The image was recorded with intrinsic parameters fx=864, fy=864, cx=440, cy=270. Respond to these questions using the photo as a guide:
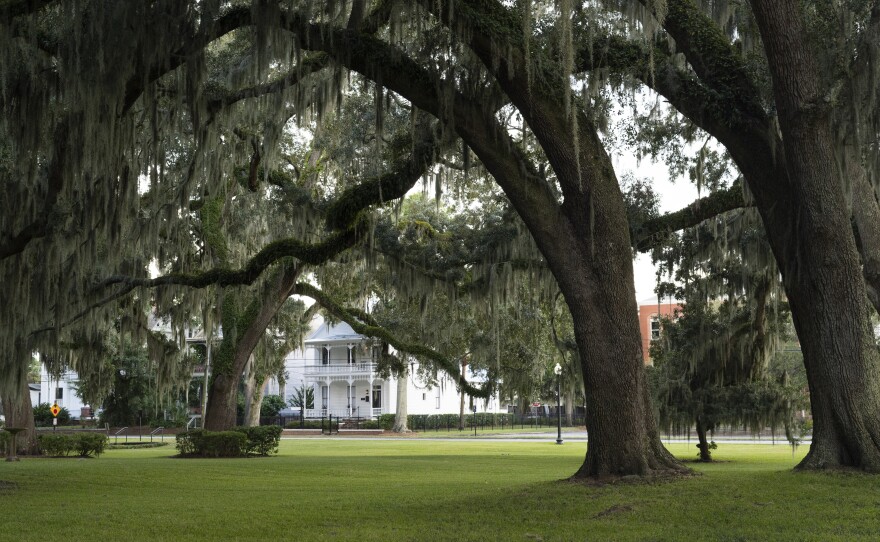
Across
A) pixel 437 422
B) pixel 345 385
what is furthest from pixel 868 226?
pixel 345 385

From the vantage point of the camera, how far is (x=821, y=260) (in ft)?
31.6

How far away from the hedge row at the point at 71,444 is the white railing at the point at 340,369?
34.5 meters

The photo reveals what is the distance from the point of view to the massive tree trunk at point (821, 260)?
9.40m

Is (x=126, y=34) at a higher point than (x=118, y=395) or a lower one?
higher

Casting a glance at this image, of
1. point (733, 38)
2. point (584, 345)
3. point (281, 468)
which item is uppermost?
point (733, 38)

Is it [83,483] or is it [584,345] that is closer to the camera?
[584,345]

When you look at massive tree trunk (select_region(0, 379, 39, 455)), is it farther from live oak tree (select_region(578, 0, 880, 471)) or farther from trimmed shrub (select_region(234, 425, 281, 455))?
live oak tree (select_region(578, 0, 880, 471))

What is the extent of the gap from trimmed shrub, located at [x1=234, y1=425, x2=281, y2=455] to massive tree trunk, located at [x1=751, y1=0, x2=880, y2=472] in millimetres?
15669

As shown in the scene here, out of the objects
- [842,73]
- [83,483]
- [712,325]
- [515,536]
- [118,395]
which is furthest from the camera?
[118,395]

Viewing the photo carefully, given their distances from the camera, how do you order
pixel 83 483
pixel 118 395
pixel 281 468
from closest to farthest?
pixel 83 483
pixel 281 468
pixel 118 395

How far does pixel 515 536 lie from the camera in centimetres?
727

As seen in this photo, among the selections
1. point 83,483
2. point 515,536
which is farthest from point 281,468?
point 515,536

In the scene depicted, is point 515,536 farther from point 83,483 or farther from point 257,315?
point 257,315

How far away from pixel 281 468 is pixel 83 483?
4.28m
